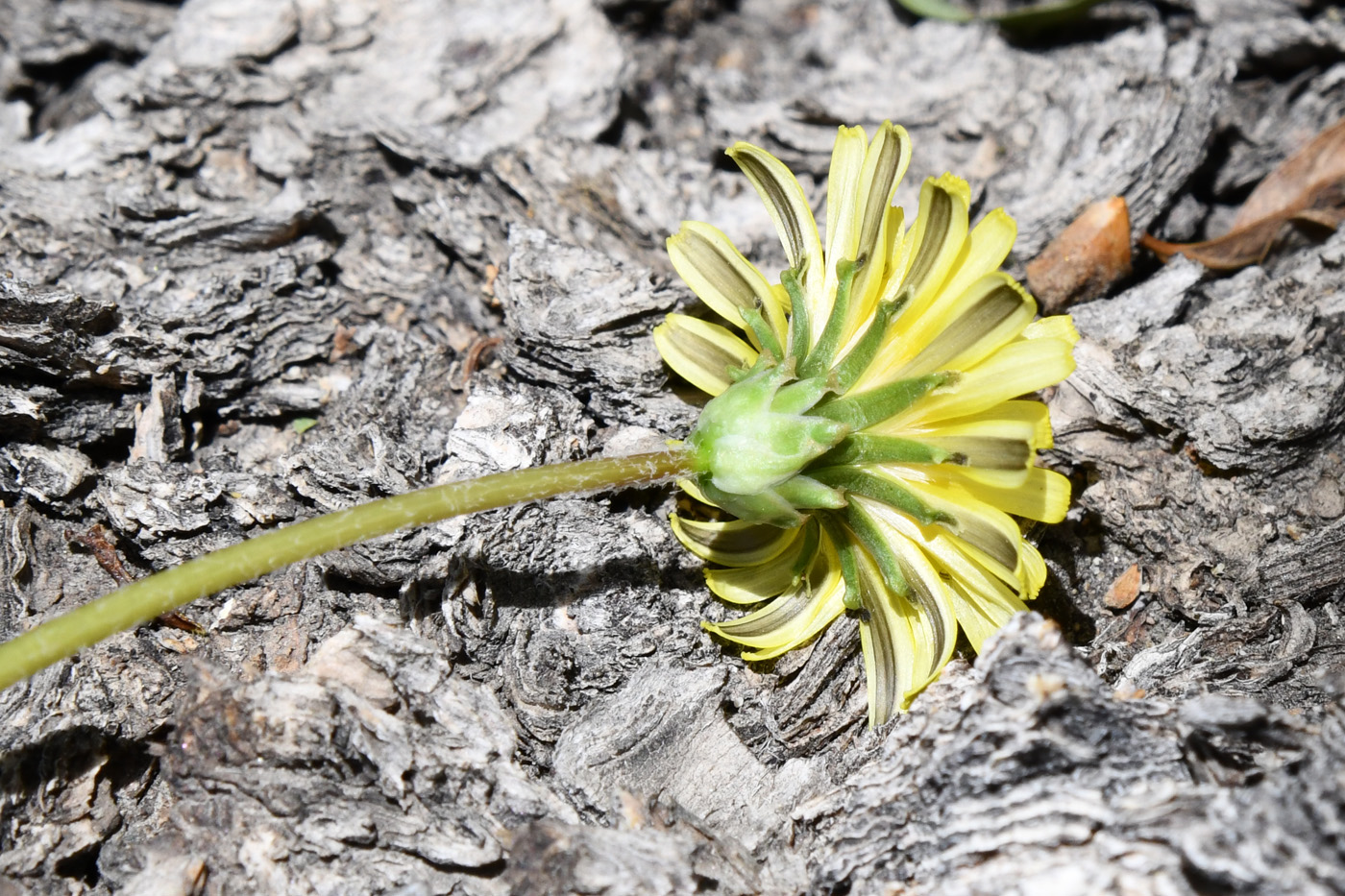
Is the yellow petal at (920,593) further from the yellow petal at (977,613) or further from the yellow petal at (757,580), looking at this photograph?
the yellow petal at (757,580)

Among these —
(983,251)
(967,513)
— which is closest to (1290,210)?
(983,251)

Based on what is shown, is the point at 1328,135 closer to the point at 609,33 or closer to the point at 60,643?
the point at 609,33

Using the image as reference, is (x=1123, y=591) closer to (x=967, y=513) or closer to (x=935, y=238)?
(x=967, y=513)

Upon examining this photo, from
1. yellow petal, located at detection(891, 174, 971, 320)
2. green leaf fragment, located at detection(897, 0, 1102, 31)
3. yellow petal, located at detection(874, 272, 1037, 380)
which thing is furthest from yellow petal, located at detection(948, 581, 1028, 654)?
green leaf fragment, located at detection(897, 0, 1102, 31)

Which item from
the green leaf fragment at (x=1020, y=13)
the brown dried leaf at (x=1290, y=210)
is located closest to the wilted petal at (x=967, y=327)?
the brown dried leaf at (x=1290, y=210)

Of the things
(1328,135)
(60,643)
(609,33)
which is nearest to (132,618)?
(60,643)

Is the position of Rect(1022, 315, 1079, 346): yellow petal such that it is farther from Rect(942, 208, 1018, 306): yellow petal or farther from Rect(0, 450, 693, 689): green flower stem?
Rect(0, 450, 693, 689): green flower stem

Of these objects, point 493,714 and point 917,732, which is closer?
point 917,732
